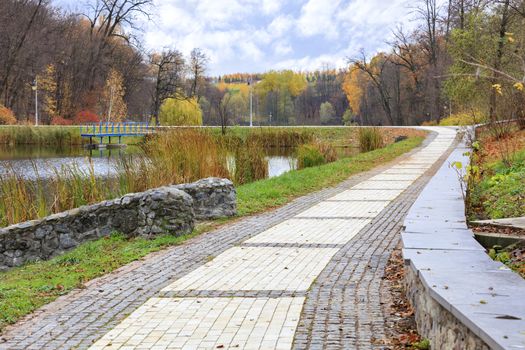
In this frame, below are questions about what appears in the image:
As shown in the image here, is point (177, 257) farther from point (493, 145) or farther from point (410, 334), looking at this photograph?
point (493, 145)

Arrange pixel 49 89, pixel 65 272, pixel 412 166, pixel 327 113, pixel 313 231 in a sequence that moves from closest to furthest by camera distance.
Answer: pixel 65 272 → pixel 313 231 → pixel 412 166 → pixel 49 89 → pixel 327 113

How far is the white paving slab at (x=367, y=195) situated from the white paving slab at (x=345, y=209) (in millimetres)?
409

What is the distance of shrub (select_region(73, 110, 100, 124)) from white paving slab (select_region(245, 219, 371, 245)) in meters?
50.7

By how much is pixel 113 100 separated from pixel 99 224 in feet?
→ 156

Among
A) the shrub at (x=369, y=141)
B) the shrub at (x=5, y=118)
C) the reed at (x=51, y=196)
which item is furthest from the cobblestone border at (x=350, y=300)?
the shrub at (x=5, y=118)

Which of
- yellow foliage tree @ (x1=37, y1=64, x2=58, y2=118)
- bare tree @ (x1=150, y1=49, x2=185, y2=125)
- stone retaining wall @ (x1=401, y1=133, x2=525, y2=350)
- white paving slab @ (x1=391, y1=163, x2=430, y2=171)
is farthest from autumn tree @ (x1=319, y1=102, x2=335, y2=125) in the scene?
stone retaining wall @ (x1=401, y1=133, x2=525, y2=350)

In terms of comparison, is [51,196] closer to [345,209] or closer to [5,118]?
A: [345,209]

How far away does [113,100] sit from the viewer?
5419 centimetres

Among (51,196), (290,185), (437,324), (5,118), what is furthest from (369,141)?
(5,118)

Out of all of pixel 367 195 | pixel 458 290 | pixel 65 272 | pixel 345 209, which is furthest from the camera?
pixel 367 195

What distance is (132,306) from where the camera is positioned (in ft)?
15.3

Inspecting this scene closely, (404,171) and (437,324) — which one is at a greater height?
(437,324)

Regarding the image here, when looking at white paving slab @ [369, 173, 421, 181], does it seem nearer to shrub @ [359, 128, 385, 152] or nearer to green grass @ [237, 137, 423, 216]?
green grass @ [237, 137, 423, 216]

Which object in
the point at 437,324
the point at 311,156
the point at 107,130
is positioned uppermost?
the point at 107,130
